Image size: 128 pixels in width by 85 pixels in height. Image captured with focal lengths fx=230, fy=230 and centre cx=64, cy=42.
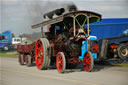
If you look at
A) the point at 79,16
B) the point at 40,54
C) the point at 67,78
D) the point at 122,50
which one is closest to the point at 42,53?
the point at 40,54

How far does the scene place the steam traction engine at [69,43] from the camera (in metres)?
10.6

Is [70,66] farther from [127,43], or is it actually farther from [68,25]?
[127,43]

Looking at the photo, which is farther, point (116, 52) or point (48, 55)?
point (116, 52)

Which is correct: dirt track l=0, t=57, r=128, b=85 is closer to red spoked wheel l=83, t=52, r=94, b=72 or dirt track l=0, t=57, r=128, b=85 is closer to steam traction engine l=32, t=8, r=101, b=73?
red spoked wheel l=83, t=52, r=94, b=72

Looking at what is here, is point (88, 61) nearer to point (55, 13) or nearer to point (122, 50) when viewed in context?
point (122, 50)

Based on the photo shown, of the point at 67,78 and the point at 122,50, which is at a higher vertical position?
the point at 122,50

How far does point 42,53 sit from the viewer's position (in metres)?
12.0

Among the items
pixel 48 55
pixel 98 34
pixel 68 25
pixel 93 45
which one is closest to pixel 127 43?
pixel 93 45

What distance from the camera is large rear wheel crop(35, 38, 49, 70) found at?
454 inches

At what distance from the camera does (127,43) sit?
12883 millimetres

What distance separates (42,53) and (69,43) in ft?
6.05

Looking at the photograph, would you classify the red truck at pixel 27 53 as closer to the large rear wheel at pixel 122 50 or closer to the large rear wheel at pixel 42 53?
the large rear wheel at pixel 42 53

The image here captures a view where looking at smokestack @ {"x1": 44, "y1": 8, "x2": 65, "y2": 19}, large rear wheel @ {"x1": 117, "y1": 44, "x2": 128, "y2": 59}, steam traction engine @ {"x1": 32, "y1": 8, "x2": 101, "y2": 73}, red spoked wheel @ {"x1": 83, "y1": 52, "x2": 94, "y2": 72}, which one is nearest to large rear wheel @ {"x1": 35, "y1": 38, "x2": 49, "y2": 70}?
steam traction engine @ {"x1": 32, "y1": 8, "x2": 101, "y2": 73}

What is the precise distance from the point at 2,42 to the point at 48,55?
103ft
